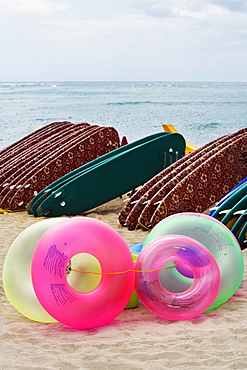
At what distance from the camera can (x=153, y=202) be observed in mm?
5863

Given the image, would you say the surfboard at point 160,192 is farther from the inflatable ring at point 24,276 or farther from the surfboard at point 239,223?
the inflatable ring at point 24,276

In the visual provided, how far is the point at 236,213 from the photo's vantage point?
16.5ft

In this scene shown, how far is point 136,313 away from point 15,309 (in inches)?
31.6

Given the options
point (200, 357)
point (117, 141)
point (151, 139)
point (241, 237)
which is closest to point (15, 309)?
point (200, 357)

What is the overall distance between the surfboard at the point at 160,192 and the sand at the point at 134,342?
7.88 ft

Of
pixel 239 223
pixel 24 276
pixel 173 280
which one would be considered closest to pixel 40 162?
pixel 239 223

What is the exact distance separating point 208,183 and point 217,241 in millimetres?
2419

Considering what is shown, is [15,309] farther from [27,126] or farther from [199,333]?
[27,126]

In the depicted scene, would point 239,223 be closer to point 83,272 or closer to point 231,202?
point 231,202

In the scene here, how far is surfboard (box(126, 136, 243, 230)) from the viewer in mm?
5824

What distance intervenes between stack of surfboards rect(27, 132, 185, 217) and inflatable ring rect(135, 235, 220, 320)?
336cm

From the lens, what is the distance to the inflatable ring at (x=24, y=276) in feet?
10.5

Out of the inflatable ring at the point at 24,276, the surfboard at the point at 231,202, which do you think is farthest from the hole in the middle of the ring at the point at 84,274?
the surfboard at the point at 231,202

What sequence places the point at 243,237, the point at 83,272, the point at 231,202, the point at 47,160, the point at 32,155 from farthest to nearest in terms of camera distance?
the point at 32,155, the point at 47,160, the point at 231,202, the point at 243,237, the point at 83,272
